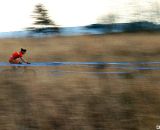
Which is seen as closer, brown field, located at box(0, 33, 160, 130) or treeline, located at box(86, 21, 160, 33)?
brown field, located at box(0, 33, 160, 130)

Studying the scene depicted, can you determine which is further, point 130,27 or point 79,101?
point 130,27

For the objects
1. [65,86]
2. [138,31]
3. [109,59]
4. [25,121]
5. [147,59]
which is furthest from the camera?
[138,31]

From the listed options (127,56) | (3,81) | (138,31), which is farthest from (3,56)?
(3,81)

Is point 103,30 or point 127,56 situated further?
point 103,30

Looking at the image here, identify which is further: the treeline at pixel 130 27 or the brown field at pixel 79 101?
the treeline at pixel 130 27

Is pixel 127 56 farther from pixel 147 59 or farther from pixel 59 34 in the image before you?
pixel 59 34

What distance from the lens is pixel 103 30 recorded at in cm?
3559

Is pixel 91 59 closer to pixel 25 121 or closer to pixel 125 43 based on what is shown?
pixel 125 43

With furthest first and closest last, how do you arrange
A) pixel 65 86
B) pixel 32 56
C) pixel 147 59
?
1. pixel 32 56
2. pixel 147 59
3. pixel 65 86

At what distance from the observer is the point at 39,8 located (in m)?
40.8

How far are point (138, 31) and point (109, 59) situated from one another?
8326mm

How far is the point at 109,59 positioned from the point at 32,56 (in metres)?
5.03

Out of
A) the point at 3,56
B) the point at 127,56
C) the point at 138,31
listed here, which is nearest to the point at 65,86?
the point at 127,56

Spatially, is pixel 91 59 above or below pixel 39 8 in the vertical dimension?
below
